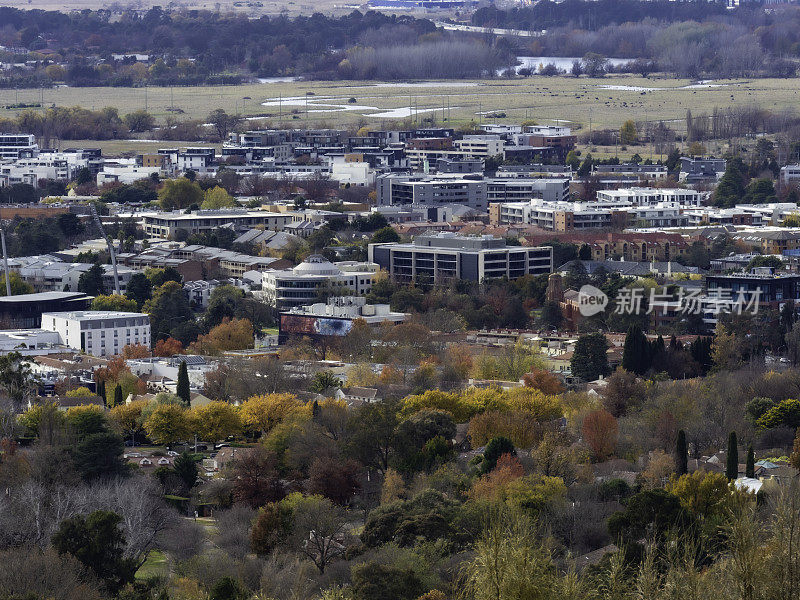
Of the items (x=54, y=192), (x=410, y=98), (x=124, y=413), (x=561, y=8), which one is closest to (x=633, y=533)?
(x=124, y=413)

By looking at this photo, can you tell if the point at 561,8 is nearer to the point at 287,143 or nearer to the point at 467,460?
the point at 287,143

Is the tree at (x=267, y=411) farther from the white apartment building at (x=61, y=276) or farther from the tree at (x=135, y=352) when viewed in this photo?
the white apartment building at (x=61, y=276)

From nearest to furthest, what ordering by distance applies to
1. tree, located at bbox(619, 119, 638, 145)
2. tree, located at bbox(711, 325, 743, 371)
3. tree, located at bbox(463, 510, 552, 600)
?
1. tree, located at bbox(463, 510, 552, 600)
2. tree, located at bbox(711, 325, 743, 371)
3. tree, located at bbox(619, 119, 638, 145)

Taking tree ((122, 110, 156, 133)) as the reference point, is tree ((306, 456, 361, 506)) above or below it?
above

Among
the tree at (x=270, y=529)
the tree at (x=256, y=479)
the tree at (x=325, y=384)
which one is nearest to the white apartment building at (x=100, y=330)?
the tree at (x=325, y=384)

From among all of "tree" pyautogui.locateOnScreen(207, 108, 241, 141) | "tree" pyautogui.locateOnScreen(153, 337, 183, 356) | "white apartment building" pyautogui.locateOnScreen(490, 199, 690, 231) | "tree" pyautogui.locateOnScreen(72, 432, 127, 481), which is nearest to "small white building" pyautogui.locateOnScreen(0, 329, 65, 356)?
"tree" pyautogui.locateOnScreen(153, 337, 183, 356)

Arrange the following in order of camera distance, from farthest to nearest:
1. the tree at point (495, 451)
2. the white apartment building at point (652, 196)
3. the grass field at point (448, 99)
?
1. the grass field at point (448, 99)
2. the white apartment building at point (652, 196)
3. the tree at point (495, 451)

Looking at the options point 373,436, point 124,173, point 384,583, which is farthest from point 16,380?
point 124,173

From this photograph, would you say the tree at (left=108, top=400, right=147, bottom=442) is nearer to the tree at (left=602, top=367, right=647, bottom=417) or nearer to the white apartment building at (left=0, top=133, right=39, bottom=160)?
the tree at (left=602, top=367, right=647, bottom=417)
